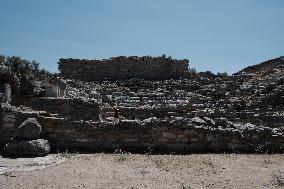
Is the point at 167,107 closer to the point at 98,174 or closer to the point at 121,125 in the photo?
the point at 121,125

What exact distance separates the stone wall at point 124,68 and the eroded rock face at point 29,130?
22.1 m

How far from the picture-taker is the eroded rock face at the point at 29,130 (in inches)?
369

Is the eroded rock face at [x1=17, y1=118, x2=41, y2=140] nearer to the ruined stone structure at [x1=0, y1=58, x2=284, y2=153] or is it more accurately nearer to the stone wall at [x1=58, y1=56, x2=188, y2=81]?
the ruined stone structure at [x1=0, y1=58, x2=284, y2=153]

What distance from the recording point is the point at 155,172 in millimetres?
7652

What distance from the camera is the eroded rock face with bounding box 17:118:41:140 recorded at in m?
9.37

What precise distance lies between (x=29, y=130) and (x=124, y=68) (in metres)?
22.4

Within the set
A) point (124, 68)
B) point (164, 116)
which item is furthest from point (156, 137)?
point (124, 68)

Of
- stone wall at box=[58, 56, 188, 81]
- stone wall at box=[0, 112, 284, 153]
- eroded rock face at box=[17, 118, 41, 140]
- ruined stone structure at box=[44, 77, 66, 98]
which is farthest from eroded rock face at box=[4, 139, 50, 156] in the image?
stone wall at box=[58, 56, 188, 81]

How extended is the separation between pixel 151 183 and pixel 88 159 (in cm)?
249

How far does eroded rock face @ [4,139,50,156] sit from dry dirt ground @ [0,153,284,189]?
1.40ft

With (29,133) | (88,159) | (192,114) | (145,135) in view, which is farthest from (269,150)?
(192,114)

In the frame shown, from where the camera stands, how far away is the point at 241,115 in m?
16.8

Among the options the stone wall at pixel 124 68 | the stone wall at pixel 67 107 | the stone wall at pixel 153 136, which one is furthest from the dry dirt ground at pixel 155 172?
the stone wall at pixel 124 68

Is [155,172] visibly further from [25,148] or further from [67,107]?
[67,107]
